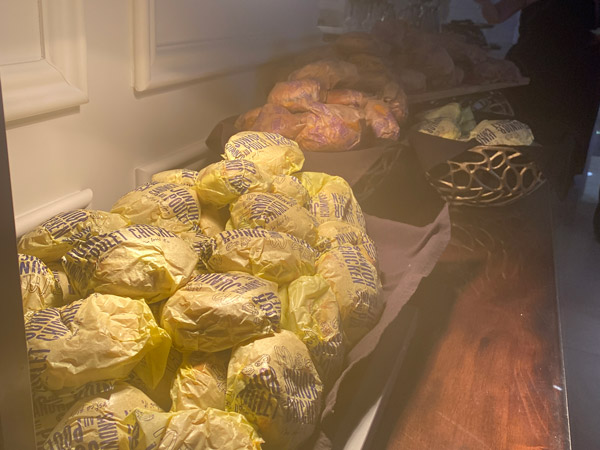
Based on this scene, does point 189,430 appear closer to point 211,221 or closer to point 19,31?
point 211,221

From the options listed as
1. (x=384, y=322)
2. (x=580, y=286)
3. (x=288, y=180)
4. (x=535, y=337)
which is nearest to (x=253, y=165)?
(x=288, y=180)

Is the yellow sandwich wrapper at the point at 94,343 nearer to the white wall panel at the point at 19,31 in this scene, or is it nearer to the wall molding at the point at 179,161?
the white wall panel at the point at 19,31

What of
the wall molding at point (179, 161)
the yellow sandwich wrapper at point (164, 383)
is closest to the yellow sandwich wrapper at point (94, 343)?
the yellow sandwich wrapper at point (164, 383)

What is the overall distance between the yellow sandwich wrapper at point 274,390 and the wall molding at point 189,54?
0.65 meters

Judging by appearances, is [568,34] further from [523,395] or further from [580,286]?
[523,395]

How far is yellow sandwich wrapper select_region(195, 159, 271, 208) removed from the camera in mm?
828

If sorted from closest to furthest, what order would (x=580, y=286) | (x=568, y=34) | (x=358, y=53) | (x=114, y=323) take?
(x=114, y=323)
(x=358, y=53)
(x=568, y=34)
(x=580, y=286)

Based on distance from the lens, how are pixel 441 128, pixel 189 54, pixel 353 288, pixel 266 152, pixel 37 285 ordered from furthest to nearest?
pixel 441 128 → pixel 189 54 → pixel 266 152 → pixel 353 288 → pixel 37 285

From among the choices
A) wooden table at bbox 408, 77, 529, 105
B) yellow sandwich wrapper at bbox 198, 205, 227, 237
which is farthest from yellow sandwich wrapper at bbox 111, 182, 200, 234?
wooden table at bbox 408, 77, 529, 105

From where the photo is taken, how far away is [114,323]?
56 cm

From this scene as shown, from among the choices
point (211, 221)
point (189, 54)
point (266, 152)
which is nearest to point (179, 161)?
point (189, 54)

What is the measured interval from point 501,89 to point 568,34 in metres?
0.30

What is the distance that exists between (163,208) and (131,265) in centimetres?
19

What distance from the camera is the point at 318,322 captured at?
0.69 m
